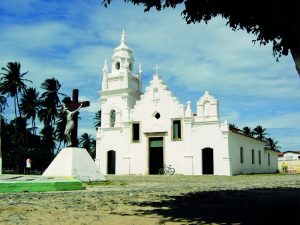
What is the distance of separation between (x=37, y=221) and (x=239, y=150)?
3227 centimetres

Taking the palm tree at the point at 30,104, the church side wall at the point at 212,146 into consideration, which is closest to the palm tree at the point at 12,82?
the palm tree at the point at 30,104

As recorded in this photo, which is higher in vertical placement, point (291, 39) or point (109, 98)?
point (109, 98)

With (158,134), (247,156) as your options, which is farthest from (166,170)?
(247,156)

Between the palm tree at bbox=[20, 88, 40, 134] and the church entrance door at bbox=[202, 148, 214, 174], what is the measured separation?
24373 millimetres

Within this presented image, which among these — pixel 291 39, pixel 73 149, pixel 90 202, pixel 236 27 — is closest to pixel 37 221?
pixel 90 202

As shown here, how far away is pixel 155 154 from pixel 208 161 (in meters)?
5.40

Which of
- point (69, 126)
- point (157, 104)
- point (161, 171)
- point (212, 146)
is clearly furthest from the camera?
point (157, 104)

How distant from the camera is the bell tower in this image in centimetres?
3962

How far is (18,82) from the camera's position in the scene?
4500cm

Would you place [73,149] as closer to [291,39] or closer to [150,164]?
[291,39]

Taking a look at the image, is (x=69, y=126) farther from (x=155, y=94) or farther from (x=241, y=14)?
(x=155, y=94)

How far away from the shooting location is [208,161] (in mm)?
34375

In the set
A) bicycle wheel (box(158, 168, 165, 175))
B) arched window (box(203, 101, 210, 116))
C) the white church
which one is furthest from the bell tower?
arched window (box(203, 101, 210, 116))

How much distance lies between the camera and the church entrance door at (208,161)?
112 feet
